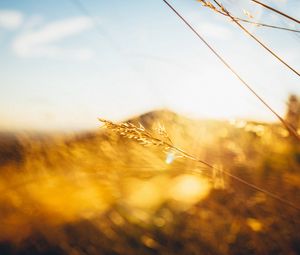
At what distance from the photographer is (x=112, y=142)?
2.05 m

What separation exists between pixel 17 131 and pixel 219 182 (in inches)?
79.0

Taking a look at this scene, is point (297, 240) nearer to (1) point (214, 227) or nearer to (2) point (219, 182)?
(1) point (214, 227)

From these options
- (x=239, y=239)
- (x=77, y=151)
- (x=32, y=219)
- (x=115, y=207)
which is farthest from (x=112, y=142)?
(x=239, y=239)

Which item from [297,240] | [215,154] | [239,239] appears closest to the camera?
[297,240]

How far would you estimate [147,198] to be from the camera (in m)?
2.12

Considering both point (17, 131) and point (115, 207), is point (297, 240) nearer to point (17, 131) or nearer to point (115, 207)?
point (115, 207)

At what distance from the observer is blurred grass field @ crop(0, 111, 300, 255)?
152 cm

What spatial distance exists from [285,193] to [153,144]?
1210 mm

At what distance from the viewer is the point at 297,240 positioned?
1383mm

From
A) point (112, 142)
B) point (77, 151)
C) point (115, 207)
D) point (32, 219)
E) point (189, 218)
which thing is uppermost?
point (112, 142)

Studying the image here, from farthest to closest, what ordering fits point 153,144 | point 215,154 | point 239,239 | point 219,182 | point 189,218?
point 215,154 < point 189,218 < point 239,239 < point 219,182 < point 153,144

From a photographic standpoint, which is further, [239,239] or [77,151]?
[77,151]

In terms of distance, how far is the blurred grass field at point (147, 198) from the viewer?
1.52 meters

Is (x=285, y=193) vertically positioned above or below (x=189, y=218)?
Answer: above
